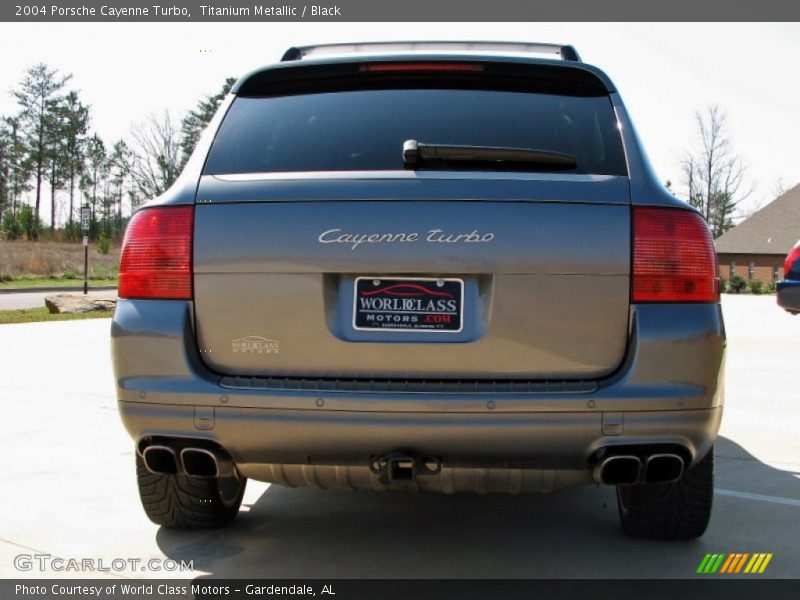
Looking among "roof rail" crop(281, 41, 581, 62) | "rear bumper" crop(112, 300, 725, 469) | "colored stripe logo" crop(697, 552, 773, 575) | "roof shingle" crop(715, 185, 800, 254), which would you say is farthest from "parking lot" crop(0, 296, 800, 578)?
"roof shingle" crop(715, 185, 800, 254)

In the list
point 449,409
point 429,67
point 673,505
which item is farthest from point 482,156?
point 673,505

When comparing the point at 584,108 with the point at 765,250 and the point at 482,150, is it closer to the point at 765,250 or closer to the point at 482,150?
the point at 482,150

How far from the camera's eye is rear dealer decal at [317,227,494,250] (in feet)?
9.89

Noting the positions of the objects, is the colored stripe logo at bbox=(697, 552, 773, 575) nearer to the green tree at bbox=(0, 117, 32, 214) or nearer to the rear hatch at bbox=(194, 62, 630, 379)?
the rear hatch at bbox=(194, 62, 630, 379)

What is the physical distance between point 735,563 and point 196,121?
71.7 m

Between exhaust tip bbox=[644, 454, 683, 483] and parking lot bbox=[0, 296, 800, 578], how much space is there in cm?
55

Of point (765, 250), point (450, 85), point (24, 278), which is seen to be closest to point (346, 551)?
point (450, 85)

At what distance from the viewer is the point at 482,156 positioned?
3.18 metres

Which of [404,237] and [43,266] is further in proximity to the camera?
[43,266]

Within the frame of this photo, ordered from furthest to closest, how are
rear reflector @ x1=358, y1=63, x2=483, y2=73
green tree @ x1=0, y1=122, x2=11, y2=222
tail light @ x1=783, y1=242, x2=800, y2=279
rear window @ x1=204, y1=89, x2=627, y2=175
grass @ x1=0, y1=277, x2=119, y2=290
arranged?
green tree @ x1=0, y1=122, x2=11, y2=222 < grass @ x1=0, y1=277, x2=119, y2=290 < tail light @ x1=783, y1=242, x2=800, y2=279 < rear reflector @ x1=358, y1=63, x2=483, y2=73 < rear window @ x1=204, y1=89, x2=627, y2=175

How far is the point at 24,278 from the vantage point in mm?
44656

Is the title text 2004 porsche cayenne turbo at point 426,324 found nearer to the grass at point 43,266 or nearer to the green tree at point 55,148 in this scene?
the grass at point 43,266

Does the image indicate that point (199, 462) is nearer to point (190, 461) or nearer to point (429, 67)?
point (190, 461)

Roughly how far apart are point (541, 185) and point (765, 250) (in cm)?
6593
